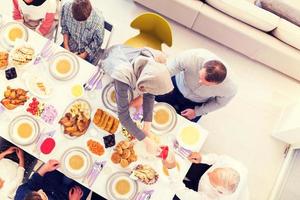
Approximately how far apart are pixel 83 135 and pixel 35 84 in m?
0.46

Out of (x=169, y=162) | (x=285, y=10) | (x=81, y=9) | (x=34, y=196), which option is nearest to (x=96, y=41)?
(x=81, y=9)

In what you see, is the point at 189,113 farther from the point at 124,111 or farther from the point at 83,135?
the point at 83,135

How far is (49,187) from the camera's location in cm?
266

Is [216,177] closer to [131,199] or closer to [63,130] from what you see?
[131,199]

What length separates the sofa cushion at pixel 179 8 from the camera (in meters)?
3.41

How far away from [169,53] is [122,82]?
4.88 ft

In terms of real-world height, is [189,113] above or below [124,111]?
above

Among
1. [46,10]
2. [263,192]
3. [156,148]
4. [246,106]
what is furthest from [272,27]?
[46,10]

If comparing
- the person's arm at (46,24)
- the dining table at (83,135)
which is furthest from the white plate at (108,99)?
the person's arm at (46,24)

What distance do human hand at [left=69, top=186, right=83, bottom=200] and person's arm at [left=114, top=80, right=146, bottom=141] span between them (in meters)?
0.64

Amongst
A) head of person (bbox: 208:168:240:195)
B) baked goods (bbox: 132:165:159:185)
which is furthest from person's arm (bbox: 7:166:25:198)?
head of person (bbox: 208:168:240:195)

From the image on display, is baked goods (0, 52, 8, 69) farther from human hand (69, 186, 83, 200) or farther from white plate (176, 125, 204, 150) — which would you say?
white plate (176, 125, 204, 150)

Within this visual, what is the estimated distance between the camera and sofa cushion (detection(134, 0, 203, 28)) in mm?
3414

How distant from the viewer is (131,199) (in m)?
2.43
